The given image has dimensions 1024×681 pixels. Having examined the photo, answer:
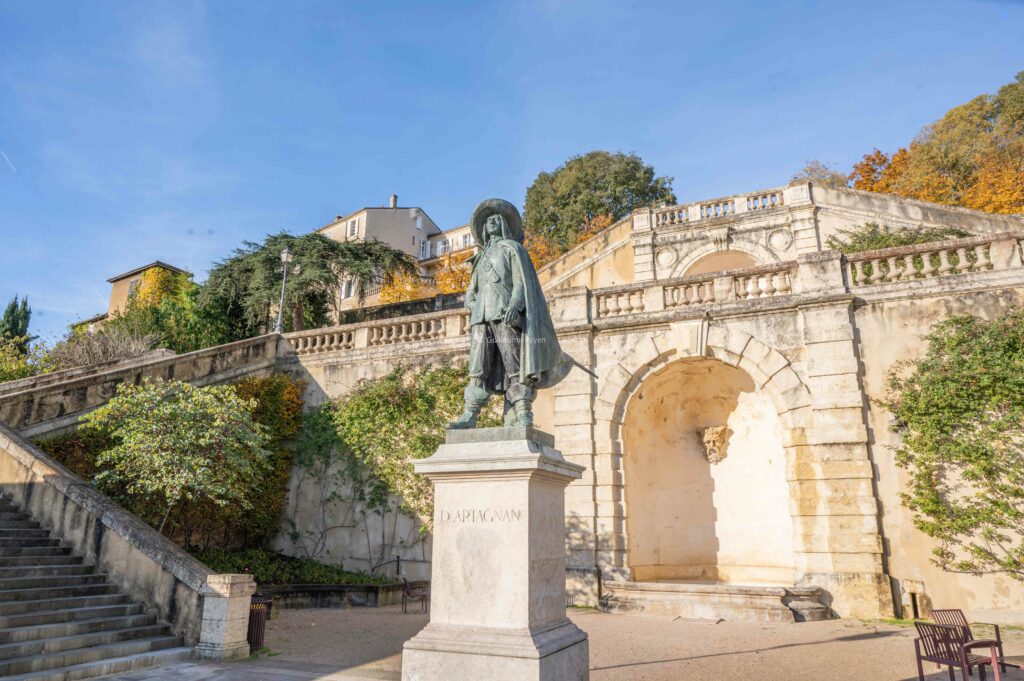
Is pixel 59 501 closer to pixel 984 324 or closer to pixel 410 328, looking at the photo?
pixel 410 328

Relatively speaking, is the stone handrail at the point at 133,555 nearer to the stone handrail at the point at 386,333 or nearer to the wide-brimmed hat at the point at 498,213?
the wide-brimmed hat at the point at 498,213

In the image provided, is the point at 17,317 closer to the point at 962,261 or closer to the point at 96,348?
the point at 96,348

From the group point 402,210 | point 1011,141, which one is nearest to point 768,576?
point 1011,141

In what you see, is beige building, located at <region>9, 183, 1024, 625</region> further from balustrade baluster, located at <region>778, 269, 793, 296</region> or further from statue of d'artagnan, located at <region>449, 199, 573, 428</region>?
statue of d'artagnan, located at <region>449, 199, 573, 428</region>

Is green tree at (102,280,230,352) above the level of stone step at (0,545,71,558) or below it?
above

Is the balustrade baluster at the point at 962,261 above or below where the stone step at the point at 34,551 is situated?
above

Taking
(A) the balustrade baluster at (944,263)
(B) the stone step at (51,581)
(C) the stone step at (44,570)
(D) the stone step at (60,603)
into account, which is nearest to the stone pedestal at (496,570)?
(D) the stone step at (60,603)

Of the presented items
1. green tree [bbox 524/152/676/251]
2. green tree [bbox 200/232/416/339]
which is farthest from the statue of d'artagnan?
green tree [bbox 524/152/676/251]

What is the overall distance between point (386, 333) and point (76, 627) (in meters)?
8.83

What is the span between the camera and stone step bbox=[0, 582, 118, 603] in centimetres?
799

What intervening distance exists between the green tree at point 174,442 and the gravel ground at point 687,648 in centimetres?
263

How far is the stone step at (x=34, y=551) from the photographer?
8.90 metres

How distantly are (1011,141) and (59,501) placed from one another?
33520 millimetres

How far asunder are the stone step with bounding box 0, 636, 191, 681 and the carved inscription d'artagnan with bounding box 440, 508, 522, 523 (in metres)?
4.74
